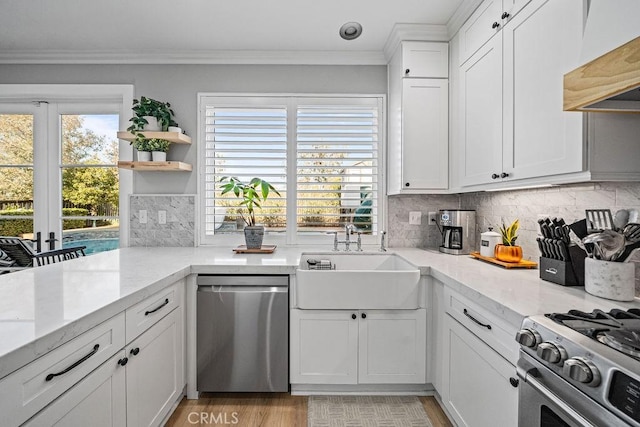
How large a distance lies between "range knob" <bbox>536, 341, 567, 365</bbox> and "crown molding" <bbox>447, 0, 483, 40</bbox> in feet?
6.48

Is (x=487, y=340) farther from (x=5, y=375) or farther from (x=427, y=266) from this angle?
(x=5, y=375)

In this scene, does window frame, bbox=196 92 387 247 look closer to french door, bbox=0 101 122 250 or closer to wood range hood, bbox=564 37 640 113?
french door, bbox=0 101 122 250

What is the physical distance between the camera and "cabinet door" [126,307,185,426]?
1541 millimetres

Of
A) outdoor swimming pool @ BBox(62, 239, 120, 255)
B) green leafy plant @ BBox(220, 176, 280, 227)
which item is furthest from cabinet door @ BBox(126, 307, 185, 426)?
outdoor swimming pool @ BBox(62, 239, 120, 255)

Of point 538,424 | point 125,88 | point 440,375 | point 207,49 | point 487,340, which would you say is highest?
point 207,49

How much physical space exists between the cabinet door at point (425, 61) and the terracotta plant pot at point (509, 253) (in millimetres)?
1274

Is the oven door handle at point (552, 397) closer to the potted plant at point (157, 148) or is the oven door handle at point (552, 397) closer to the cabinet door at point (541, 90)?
the cabinet door at point (541, 90)

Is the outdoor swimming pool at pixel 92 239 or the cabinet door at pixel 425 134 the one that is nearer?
the cabinet door at pixel 425 134

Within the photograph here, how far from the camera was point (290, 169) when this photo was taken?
2955mm

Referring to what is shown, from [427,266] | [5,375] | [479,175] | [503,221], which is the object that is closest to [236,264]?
[427,266]

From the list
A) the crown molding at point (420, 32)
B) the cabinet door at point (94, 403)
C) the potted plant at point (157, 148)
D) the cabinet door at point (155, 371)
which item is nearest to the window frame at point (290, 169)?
the potted plant at point (157, 148)

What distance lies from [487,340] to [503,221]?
112cm

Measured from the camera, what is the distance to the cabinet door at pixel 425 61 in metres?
2.53

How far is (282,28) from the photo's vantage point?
252 cm
